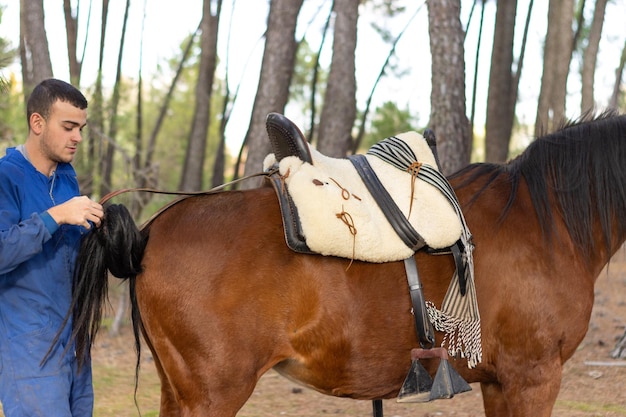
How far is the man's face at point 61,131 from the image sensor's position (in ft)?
8.75

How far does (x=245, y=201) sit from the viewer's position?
308cm

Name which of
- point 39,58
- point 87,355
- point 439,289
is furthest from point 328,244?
point 39,58

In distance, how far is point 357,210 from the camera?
3020 millimetres

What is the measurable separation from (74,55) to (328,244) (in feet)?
44.9

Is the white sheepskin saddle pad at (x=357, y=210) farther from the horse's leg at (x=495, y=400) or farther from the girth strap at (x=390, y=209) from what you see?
the horse's leg at (x=495, y=400)

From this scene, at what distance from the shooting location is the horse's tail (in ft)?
9.15

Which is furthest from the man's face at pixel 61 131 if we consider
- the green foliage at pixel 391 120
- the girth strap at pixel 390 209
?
the green foliage at pixel 391 120

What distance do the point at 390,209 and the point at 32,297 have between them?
1610 millimetres

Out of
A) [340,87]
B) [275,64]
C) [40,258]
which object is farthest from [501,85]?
[40,258]

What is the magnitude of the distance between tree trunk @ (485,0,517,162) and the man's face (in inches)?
453

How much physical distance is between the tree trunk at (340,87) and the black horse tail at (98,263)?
31.5 feet

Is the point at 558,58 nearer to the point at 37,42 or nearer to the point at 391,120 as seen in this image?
the point at 391,120

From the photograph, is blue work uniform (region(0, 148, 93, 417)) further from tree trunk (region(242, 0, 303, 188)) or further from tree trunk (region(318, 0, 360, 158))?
tree trunk (region(318, 0, 360, 158))

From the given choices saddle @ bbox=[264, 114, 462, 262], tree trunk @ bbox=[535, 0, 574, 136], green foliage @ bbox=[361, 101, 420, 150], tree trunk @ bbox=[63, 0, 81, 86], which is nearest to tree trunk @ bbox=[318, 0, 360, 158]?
tree trunk @ bbox=[535, 0, 574, 136]
